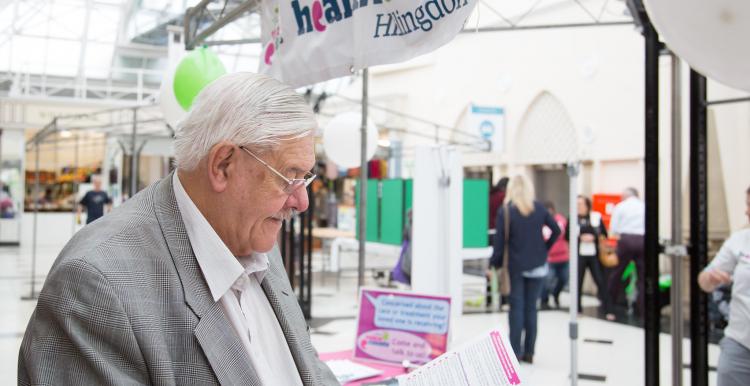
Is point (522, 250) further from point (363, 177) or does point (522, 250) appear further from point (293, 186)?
point (293, 186)

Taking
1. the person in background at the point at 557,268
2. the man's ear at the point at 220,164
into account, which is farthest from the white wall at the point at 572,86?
the man's ear at the point at 220,164

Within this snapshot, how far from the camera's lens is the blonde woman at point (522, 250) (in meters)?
5.48

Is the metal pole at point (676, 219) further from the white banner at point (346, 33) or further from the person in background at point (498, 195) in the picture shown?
the person in background at point (498, 195)

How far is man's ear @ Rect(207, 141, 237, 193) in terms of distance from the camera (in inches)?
45.4

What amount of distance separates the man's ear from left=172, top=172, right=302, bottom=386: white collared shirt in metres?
0.06

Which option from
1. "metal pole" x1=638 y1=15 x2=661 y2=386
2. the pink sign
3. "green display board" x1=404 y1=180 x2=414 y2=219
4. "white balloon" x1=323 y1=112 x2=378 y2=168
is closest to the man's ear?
the pink sign

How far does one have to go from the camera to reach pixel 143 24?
14.7 m

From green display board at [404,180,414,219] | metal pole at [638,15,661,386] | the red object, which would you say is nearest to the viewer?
metal pole at [638,15,661,386]

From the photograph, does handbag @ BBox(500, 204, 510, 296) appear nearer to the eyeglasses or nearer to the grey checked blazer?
the eyeglasses

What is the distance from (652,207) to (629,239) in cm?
549

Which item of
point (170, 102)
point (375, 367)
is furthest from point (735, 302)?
point (170, 102)

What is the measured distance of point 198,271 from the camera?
3.76 ft

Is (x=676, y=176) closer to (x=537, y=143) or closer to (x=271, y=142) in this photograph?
(x=271, y=142)

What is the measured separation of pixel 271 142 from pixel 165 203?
22 centimetres
